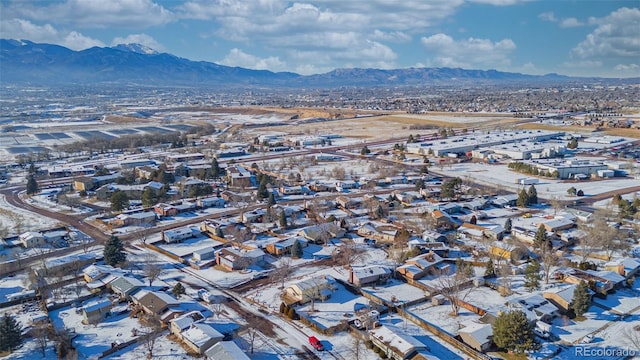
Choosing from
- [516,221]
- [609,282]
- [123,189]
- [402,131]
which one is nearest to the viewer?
[609,282]

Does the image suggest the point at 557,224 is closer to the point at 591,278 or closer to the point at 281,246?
the point at 591,278

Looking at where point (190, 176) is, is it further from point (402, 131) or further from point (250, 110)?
point (250, 110)

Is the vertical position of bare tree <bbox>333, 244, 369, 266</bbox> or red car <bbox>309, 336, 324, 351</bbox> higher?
bare tree <bbox>333, 244, 369, 266</bbox>

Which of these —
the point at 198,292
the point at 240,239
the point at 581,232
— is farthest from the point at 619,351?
the point at 240,239

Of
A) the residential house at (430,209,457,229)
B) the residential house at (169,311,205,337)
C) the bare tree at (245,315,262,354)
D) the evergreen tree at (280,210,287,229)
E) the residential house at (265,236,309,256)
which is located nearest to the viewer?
the bare tree at (245,315,262,354)

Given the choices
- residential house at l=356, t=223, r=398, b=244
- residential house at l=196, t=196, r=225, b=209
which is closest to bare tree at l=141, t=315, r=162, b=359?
residential house at l=356, t=223, r=398, b=244

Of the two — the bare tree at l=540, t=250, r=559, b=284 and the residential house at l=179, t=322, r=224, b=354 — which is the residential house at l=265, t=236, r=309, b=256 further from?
the bare tree at l=540, t=250, r=559, b=284
